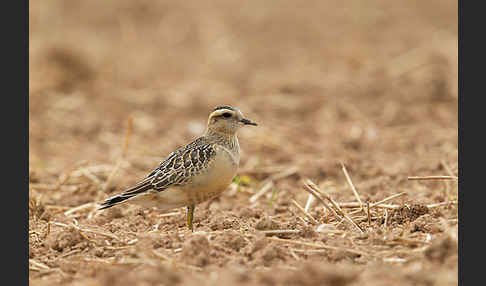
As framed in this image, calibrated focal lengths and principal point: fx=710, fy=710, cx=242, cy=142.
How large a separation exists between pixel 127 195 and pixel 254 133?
516 cm

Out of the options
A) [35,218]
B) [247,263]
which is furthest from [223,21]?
[247,263]

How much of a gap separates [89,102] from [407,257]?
984 cm

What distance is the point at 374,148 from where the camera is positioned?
36.5ft

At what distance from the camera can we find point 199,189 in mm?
6812

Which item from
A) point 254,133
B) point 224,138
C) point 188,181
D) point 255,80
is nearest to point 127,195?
point 188,181

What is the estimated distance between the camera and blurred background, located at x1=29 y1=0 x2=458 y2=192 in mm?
11133

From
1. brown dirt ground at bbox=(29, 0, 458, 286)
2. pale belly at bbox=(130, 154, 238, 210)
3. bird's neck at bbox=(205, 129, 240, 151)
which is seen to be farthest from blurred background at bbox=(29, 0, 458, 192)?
pale belly at bbox=(130, 154, 238, 210)

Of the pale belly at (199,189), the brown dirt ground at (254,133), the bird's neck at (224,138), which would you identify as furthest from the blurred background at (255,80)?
the pale belly at (199,189)

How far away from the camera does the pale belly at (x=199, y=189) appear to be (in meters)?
6.80

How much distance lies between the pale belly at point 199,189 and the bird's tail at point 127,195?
0.19ft

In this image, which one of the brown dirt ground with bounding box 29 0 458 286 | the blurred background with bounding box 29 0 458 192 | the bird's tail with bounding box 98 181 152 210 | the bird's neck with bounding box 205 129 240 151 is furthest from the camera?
the blurred background with bounding box 29 0 458 192

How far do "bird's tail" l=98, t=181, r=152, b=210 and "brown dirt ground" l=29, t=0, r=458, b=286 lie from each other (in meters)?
0.32

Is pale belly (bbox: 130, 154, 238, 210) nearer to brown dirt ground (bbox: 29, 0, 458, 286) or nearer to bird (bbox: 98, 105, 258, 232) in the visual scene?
bird (bbox: 98, 105, 258, 232)

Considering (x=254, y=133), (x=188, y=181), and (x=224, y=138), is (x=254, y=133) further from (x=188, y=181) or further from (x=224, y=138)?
(x=188, y=181)
